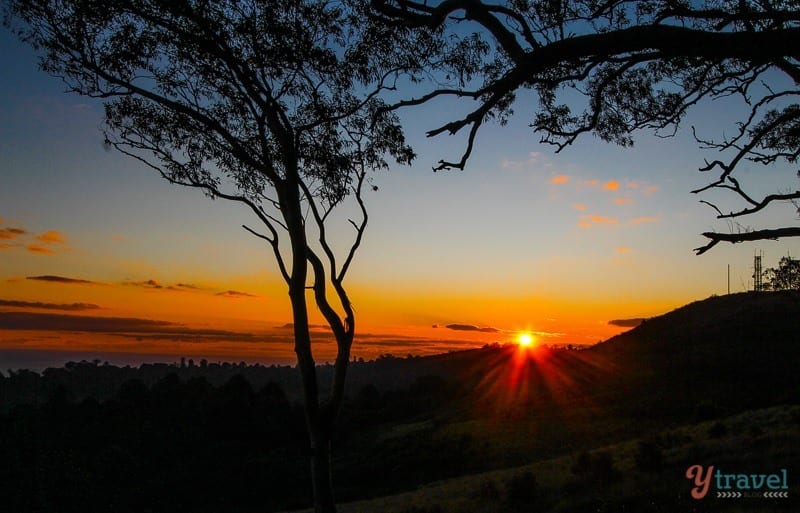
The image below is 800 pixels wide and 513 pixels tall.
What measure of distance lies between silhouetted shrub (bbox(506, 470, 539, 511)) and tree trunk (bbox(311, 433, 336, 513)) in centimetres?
777

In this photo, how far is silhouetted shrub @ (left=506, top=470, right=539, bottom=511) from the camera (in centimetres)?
1981

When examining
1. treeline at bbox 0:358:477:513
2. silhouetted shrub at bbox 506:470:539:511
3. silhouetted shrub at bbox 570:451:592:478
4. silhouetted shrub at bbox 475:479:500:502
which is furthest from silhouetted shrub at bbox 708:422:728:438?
treeline at bbox 0:358:477:513

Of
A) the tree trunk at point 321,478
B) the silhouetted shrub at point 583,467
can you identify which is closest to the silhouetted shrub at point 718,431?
the silhouetted shrub at point 583,467

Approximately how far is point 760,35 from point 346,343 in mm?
10736

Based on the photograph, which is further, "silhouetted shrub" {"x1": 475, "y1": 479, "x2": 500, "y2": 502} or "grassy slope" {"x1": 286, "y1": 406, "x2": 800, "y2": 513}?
"silhouetted shrub" {"x1": 475, "y1": 479, "x2": 500, "y2": 502}

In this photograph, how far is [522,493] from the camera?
2056 cm

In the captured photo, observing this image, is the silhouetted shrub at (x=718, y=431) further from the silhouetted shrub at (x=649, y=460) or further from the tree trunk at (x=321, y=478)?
the tree trunk at (x=321, y=478)

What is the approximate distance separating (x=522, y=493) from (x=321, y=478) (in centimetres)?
916

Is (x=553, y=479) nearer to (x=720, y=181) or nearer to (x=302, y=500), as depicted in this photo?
(x=720, y=181)

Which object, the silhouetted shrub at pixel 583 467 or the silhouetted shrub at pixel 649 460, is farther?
the silhouetted shrub at pixel 583 467

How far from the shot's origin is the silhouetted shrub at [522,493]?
19.8 metres

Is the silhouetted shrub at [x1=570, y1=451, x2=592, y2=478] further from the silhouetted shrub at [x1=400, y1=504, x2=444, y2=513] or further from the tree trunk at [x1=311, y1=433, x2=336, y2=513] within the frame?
the tree trunk at [x1=311, y1=433, x2=336, y2=513]

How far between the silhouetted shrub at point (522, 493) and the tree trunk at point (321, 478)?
7775 mm

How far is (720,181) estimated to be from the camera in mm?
9617
